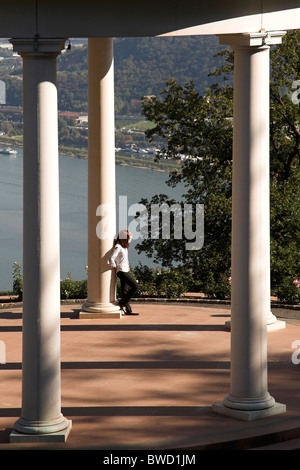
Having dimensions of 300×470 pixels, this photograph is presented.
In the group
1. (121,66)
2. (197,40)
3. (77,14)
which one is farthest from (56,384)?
(121,66)

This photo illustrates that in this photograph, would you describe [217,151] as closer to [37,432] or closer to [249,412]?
[249,412]

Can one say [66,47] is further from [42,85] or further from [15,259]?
[15,259]

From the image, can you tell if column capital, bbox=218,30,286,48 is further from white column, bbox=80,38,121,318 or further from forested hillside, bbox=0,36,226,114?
forested hillside, bbox=0,36,226,114

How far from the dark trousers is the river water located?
59070 millimetres

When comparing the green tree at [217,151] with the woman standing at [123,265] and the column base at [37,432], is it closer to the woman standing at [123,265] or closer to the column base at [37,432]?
the woman standing at [123,265]

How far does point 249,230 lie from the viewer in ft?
45.5

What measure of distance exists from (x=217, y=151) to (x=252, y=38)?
24.7 metres

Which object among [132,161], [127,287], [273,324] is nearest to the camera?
[273,324]

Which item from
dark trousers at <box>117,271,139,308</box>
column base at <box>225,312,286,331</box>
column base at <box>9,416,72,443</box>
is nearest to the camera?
column base at <box>9,416,72,443</box>

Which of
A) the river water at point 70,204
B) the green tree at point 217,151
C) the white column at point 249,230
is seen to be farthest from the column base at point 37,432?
the river water at point 70,204

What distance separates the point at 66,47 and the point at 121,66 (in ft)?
364

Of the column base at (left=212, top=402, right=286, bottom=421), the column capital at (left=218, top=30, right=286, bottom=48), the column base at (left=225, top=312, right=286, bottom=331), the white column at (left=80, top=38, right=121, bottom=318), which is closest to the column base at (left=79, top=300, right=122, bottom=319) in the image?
the white column at (left=80, top=38, right=121, bottom=318)

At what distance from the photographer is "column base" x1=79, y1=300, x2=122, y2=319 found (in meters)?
22.3

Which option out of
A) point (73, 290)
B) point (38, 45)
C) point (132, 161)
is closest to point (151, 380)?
point (38, 45)
